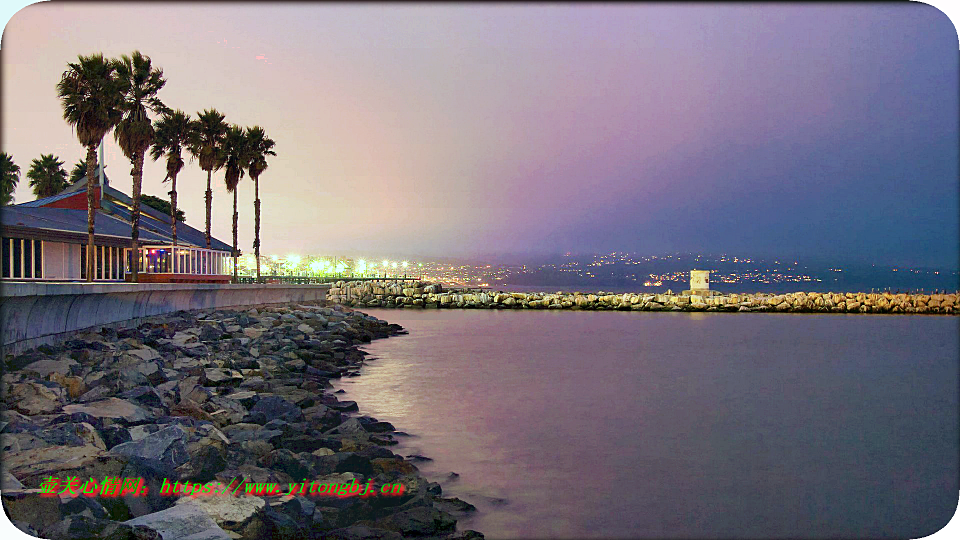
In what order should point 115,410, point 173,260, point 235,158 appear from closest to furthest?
point 115,410 < point 173,260 < point 235,158

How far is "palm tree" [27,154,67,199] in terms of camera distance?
56344 mm

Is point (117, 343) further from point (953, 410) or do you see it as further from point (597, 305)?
point (597, 305)

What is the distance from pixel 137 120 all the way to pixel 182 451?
29.3 m

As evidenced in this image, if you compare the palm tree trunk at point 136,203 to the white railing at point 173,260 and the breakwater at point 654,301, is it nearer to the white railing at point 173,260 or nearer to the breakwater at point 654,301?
the white railing at point 173,260

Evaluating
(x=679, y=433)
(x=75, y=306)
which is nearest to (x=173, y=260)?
(x=75, y=306)

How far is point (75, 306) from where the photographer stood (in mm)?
11906

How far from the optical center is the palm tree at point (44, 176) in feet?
185

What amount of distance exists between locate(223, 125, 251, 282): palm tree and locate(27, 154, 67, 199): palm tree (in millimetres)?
19814

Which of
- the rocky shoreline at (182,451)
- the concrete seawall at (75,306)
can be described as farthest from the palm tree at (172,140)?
the rocky shoreline at (182,451)

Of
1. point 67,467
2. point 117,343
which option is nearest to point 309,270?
point 117,343

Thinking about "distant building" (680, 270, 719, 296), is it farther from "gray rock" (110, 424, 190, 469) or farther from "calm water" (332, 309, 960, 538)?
"gray rock" (110, 424, 190, 469)

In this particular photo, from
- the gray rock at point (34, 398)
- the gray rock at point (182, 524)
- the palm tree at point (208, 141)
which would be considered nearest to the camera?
the gray rock at point (182, 524)

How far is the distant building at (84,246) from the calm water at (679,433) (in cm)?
1466

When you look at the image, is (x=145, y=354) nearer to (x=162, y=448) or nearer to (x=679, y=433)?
(x=162, y=448)
